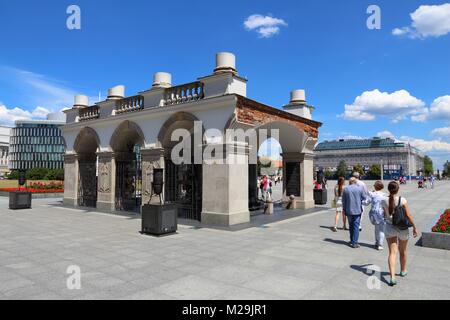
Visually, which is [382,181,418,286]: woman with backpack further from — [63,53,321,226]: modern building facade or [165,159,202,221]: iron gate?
[165,159,202,221]: iron gate

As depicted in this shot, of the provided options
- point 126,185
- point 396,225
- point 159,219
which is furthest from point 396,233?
point 126,185

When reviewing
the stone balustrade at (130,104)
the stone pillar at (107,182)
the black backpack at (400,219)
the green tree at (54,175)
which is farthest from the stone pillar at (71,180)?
the green tree at (54,175)

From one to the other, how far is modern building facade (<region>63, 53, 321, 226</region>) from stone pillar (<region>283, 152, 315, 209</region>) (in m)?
0.05

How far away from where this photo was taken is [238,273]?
228 inches

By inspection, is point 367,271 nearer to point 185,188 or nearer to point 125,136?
point 185,188

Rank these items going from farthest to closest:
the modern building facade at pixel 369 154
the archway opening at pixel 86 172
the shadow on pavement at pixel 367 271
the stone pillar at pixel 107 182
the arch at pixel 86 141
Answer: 1. the modern building facade at pixel 369 154
2. the archway opening at pixel 86 172
3. the arch at pixel 86 141
4. the stone pillar at pixel 107 182
5. the shadow on pavement at pixel 367 271

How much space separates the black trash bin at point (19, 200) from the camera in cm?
1588

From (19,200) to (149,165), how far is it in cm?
774

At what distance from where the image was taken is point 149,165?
13.7m

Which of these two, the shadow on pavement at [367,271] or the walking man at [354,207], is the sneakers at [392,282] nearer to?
the shadow on pavement at [367,271]

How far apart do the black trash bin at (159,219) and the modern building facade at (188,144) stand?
0.96 metres
